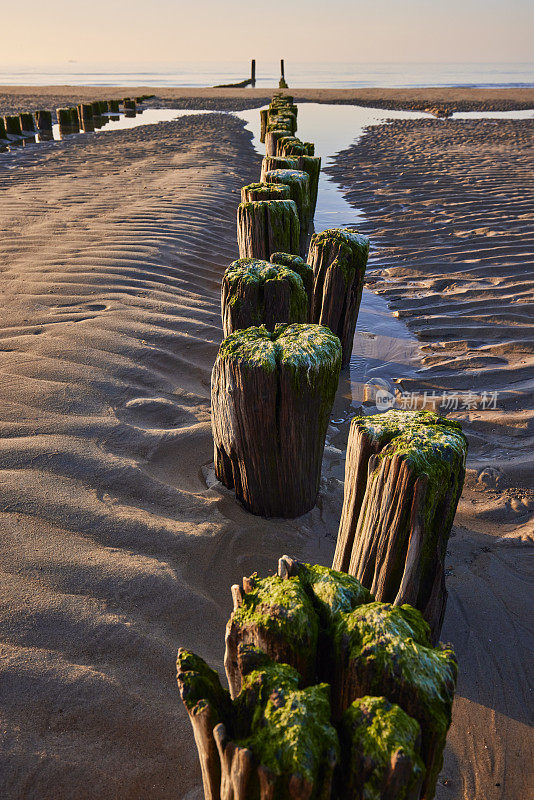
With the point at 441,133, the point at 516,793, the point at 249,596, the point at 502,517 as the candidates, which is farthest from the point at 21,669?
the point at 441,133

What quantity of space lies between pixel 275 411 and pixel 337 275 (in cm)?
192

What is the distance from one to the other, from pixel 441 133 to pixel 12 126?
11687mm

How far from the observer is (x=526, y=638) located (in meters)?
2.12

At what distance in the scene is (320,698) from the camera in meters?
0.94

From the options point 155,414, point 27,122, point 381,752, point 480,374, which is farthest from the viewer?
point 27,122

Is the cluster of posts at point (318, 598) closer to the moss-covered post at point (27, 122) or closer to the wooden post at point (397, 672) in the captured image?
the wooden post at point (397, 672)

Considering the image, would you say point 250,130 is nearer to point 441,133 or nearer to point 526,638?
point 441,133

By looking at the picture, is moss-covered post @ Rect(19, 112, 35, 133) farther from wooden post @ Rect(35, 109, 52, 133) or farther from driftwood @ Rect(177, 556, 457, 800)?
driftwood @ Rect(177, 556, 457, 800)

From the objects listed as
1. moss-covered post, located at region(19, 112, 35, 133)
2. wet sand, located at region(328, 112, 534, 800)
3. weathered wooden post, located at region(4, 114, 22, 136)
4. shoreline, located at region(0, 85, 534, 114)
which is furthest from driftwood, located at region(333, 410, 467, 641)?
shoreline, located at region(0, 85, 534, 114)

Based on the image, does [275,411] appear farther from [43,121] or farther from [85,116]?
[85,116]

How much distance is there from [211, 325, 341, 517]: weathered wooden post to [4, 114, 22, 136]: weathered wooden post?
15214mm

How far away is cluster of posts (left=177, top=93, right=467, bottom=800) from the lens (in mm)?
887

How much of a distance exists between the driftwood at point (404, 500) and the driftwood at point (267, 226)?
2.21 meters

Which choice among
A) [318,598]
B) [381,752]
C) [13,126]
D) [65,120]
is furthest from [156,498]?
[65,120]
